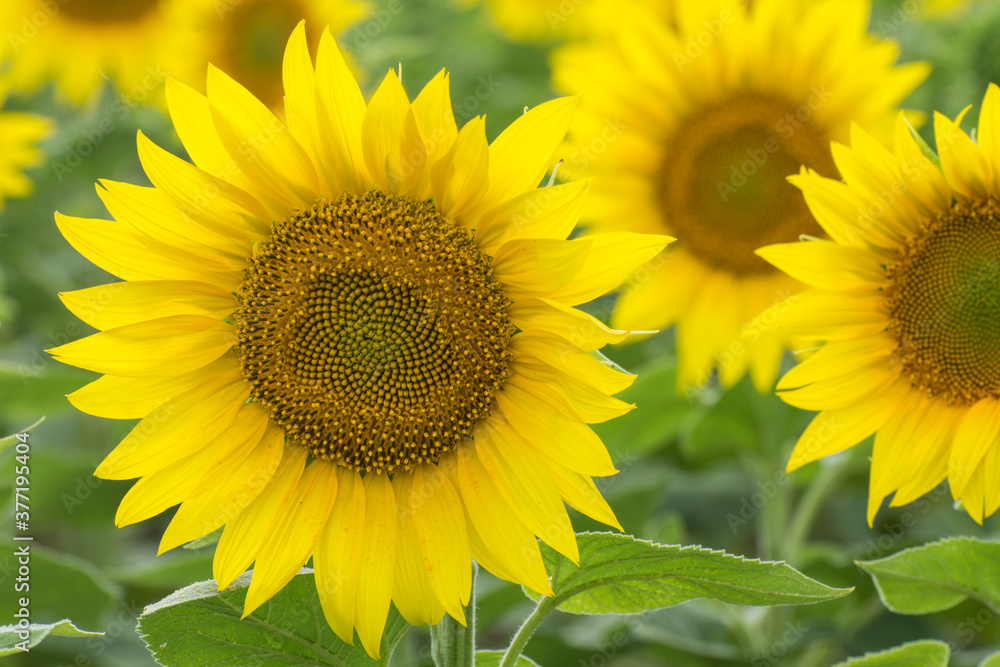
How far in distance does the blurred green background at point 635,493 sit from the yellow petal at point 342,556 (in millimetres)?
493

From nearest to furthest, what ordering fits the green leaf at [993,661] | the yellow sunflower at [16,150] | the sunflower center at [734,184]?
the green leaf at [993,661]
the sunflower center at [734,184]
the yellow sunflower at [16,150]

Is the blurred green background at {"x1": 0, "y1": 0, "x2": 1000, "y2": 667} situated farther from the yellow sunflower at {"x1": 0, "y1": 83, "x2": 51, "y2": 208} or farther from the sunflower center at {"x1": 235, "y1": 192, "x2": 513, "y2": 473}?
the sunflower center at {"x1": 235, "y1": 192, "x2": 513, "y2": 473}

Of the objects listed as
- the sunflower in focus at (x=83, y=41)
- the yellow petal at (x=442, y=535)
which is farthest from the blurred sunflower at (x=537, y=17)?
the yellow petal at (x=442, y=535)

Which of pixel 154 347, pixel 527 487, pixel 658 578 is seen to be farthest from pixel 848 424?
pixel 154 347

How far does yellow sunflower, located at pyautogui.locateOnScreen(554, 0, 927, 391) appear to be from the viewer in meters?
2.12

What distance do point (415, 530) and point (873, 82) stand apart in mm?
1471

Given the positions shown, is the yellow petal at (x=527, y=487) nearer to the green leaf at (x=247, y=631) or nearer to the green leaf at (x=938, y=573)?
the green leaf at (x=247, y=631)

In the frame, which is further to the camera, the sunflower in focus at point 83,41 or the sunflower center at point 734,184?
the sunflower in focus at point 83,41

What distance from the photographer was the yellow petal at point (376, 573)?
1200mm

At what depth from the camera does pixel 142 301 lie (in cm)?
128

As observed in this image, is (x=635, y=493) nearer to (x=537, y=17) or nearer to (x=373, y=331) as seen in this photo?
(x=373, y=331)

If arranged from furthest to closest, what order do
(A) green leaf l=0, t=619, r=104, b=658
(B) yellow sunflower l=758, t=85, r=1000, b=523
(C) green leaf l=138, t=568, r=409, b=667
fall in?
(B) yellow sunflower l=758, t=85, r=1000, b=523
(C) green leaf l=138, t=568, r=409, b=667
(A) green leaf l=0, t=619, r=104, b=658

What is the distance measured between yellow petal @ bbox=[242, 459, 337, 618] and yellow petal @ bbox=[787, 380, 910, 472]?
26.6 inches

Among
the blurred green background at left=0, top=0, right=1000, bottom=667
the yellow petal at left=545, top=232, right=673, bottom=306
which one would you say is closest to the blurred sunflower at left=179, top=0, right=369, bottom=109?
the blurred green background at left=0, top=0, right=1000, bottom=667
